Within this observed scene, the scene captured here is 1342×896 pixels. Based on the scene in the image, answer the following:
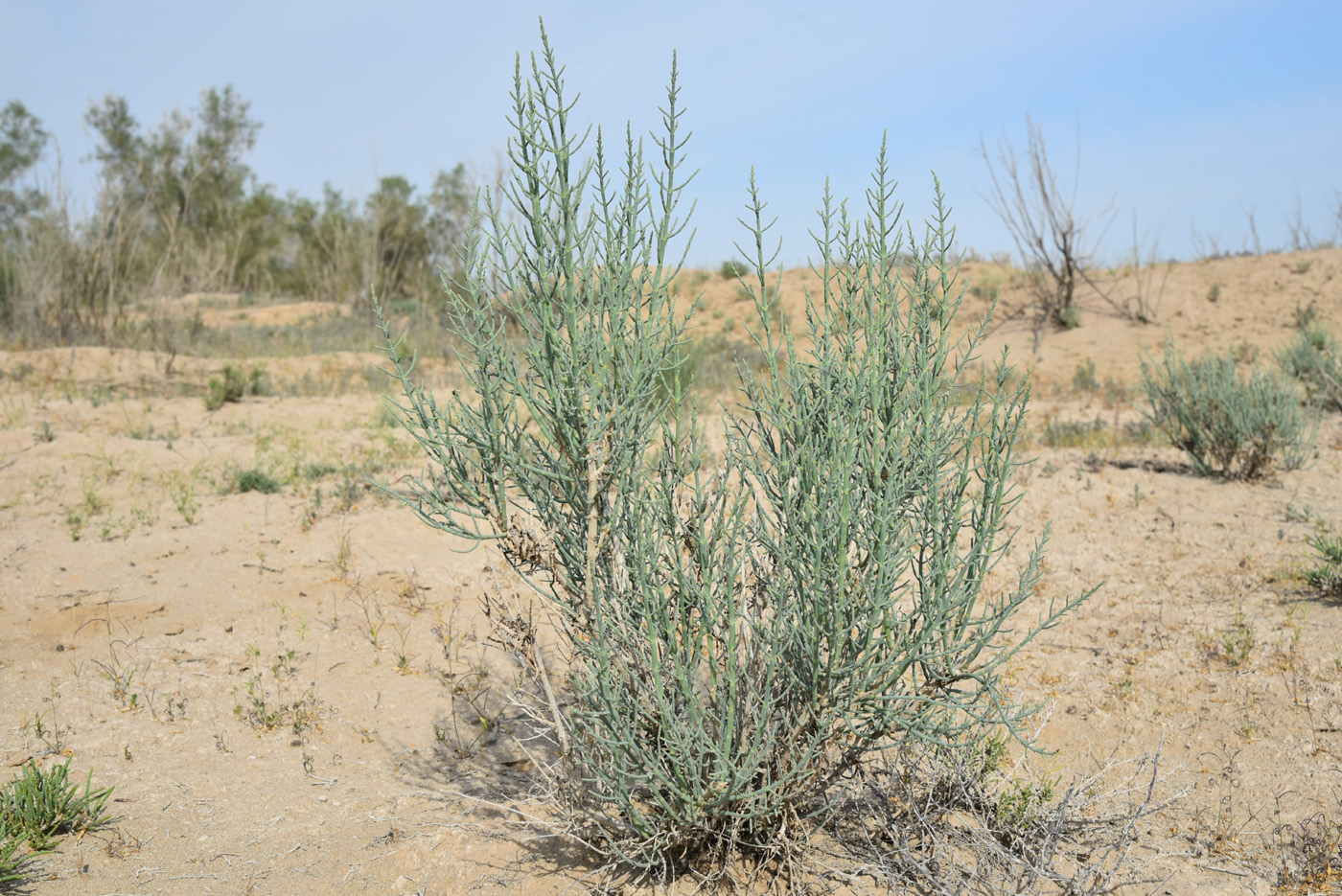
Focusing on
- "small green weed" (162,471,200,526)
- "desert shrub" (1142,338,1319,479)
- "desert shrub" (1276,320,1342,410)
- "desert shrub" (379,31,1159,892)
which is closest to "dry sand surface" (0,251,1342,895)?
"small green weed" (162,471,200,526)

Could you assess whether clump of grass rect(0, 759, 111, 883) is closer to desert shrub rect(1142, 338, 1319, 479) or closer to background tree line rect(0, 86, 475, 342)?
background tree line rect(0, 86, 475, 342)

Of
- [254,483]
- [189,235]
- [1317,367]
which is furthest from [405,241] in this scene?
[1317,367]

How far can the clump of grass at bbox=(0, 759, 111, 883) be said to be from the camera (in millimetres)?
2639

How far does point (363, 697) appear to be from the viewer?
3902 mm

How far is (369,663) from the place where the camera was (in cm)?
420

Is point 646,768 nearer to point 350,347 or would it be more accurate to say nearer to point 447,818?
point 447,818

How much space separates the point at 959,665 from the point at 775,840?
74cm

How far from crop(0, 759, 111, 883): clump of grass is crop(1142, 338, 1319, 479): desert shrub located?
731 cm

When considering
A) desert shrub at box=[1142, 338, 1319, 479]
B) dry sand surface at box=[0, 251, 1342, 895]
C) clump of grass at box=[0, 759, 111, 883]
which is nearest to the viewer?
clump of grass at box=[0, 759, 111, 883]

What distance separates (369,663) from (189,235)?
45.9 feet

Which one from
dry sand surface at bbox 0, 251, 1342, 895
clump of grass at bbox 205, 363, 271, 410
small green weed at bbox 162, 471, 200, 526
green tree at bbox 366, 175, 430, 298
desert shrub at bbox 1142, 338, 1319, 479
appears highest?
green tree at bbox 366, 175, 430, 298

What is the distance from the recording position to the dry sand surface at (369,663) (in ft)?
9.20

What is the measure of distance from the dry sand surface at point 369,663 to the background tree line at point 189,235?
1995mm

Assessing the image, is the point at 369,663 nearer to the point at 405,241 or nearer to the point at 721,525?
the point at 721,525
